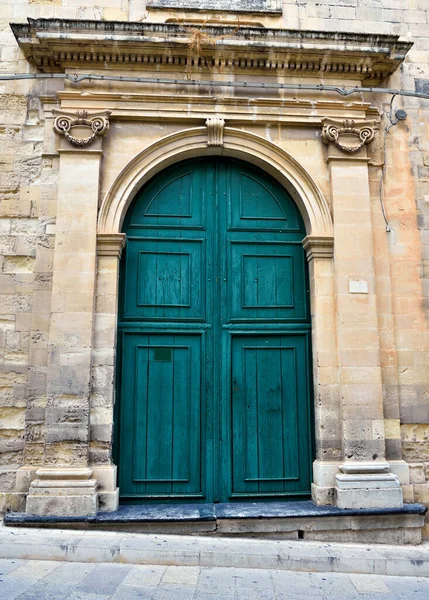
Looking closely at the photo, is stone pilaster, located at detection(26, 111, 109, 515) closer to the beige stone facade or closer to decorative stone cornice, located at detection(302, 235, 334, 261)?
the beige stone facade

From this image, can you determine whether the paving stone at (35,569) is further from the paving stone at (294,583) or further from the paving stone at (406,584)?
the paving stone at (406,584)

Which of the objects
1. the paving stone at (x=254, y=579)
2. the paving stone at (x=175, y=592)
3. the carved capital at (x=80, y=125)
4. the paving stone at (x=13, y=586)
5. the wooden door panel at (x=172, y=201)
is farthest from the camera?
the wooden door panel at (x=172, y=201)

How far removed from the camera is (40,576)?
12.9 feet

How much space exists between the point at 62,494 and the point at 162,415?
1.20m

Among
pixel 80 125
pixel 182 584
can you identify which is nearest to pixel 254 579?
pixel 182 584

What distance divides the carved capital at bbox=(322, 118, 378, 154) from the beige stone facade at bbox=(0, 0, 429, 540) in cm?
2

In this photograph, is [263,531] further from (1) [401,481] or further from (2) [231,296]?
(2) [231,296]

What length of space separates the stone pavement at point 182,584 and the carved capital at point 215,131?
13.8ft

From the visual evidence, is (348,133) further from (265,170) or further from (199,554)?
(199,554)

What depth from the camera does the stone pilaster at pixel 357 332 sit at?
4973 millimetres

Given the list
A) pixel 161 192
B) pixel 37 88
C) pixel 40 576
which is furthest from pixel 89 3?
pixel 40 576

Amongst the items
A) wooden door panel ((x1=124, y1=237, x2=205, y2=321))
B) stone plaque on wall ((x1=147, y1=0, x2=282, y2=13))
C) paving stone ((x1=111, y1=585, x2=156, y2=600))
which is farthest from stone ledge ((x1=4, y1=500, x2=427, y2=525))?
stone plaque on wall ((x1=147, y1=0, x2=282, y2=13))

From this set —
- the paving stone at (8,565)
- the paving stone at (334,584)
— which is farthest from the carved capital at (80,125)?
the paving stone at (334,584)

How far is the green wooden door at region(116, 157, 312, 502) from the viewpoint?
5.29 m
